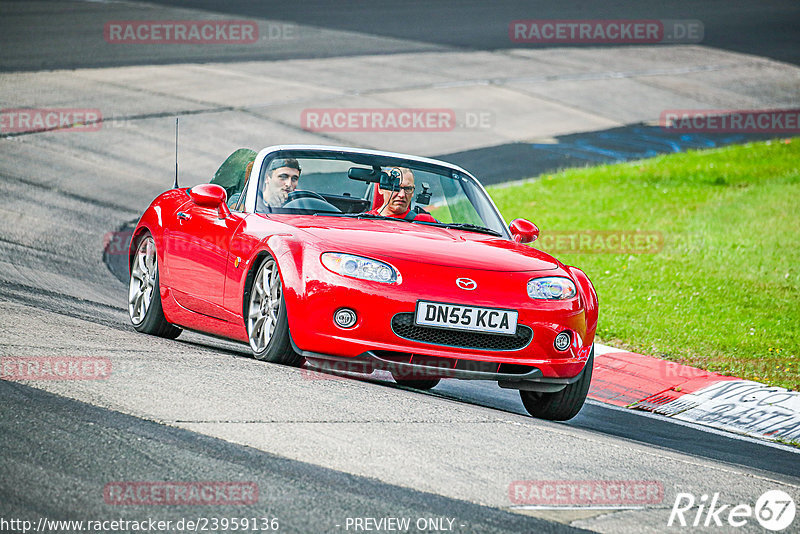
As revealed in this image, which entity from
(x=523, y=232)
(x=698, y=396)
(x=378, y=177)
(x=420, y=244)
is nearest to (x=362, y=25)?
(x=698, y=396)

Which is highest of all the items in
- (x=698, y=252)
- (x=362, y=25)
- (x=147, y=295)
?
(x=362, y=25)

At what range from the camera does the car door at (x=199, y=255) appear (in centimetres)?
759

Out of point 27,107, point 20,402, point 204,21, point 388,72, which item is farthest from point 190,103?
point 20,402

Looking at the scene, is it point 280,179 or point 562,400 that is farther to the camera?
point 280,179

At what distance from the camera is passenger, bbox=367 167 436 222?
26.0ft

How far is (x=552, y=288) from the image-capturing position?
6938 millimetres

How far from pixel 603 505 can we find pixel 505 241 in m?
3.01

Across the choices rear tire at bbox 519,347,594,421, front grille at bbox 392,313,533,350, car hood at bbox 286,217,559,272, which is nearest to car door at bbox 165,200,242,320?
car hood at bbox 286,217,559,272

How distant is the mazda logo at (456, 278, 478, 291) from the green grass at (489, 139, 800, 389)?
3.86 meters

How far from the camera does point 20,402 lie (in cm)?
533

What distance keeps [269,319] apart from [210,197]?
3.65 ft

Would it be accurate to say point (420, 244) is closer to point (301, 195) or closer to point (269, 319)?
point (269, 319)

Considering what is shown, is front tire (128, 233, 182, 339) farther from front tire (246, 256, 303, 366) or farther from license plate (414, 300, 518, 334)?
license plate (414, 300, 518, 334)

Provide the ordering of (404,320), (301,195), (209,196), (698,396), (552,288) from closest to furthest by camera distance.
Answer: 1. (404,320)
2. (552,288)
3. (209,196)
4. (301,195)
5. (698,396)
